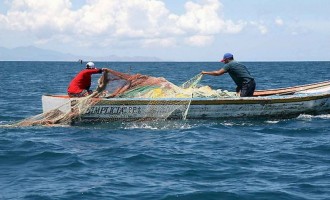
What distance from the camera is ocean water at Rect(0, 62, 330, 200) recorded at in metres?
8.24

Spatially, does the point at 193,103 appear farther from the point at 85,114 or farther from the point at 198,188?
the point at 198,188

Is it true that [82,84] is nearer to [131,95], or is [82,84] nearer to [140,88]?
[131,95]

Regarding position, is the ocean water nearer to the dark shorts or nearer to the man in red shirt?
the dark shorts

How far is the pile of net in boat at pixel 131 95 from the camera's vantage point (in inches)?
585

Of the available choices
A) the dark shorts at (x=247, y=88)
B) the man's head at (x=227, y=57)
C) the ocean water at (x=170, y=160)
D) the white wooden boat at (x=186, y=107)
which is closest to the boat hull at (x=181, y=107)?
the white wooden boat at (x=186, y=107)

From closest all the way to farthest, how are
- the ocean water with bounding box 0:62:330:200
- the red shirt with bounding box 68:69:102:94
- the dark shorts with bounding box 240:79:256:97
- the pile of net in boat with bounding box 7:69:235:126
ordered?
the ocean water with bounding box 0:62:330:200 < the pile of net in boat with bounding box 7:69:235:126 < the red shirt with bounding box 68:69:102:94 < the dark shorts with bounding box 240:79:256:97

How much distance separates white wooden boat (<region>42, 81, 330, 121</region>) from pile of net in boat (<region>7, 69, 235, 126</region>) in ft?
0.10

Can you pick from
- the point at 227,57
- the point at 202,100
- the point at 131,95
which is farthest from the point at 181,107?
the point at 227,57

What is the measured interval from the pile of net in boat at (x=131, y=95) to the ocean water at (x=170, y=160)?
0.39 m

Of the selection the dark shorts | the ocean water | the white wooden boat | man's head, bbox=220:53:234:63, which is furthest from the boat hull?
man's head, bbox=220:53:234:63

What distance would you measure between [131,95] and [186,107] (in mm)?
1726

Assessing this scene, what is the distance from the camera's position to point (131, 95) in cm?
1556

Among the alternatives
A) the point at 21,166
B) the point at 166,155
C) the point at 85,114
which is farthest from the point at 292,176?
the point at 85,114

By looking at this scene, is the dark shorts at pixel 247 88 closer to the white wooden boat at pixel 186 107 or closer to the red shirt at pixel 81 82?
the white wooden boat at pixel 186 107
